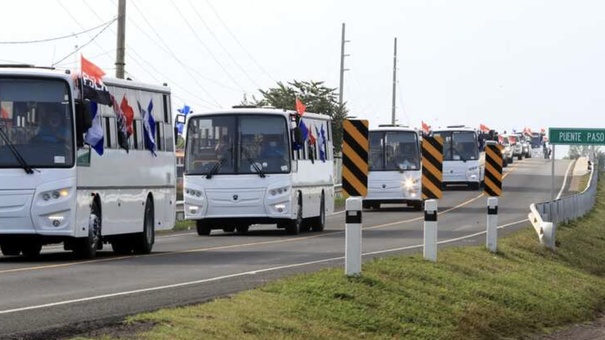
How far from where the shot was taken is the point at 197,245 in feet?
94.9

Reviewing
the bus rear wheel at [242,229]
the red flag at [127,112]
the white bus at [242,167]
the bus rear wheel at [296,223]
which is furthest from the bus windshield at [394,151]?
the red flag at [127,112]

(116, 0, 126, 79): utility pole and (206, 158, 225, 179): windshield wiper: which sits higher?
(116, 0, 126, 79): utility pole

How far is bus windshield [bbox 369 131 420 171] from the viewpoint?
50469mm

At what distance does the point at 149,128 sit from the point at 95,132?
3.10m

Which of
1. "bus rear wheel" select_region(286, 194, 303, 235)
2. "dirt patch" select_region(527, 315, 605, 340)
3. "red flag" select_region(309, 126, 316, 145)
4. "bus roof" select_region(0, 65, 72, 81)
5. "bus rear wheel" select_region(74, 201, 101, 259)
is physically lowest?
"dirt patch" select_region(527, 315, 605, 340)

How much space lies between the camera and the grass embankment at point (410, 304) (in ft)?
43.6

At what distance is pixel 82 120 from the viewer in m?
22.0

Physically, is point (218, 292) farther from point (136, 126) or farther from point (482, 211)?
point (482, 211)

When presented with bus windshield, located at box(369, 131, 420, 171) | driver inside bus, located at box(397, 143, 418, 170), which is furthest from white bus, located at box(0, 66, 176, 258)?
driver inside bus, located at box(397, 143, 418, 170)

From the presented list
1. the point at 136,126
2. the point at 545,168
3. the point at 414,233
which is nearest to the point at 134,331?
the point at 136,126

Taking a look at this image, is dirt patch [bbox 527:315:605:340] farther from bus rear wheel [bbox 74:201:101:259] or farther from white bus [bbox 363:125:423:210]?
white bus [bbox 363:125:423:210]

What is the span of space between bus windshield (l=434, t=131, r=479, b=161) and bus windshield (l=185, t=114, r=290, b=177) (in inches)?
1321

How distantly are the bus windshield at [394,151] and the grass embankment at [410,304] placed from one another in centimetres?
2438

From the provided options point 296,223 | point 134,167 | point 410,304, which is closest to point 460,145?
point 296,223
